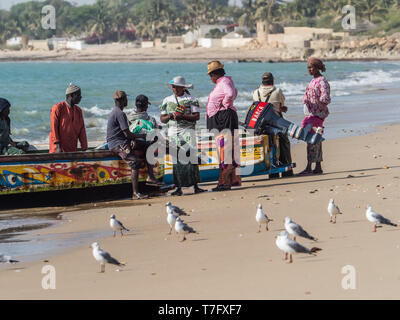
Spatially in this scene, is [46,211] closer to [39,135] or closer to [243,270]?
[243,270]

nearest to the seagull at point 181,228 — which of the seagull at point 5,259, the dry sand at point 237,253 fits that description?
the dry sand at point 237,253

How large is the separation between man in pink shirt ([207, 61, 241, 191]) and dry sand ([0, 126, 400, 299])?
1.03ft

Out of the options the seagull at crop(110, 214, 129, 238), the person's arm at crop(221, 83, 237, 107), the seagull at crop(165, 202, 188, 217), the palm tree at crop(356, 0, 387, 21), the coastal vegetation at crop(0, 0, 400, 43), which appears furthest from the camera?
the coastal vegetation at crop(0, 0, 400, 43)

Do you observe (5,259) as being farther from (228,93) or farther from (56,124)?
(228,93)

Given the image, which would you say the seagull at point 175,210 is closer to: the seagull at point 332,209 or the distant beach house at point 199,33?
the seagull at point 332,209

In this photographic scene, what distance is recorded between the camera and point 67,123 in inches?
436

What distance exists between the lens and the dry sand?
6191mm

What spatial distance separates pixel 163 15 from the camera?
620 ft

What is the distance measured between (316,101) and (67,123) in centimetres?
375

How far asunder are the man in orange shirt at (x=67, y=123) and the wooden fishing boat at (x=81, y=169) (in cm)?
33

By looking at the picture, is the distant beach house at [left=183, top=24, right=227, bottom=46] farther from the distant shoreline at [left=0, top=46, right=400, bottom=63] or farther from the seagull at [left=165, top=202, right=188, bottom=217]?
the seagull at [left=165, top=202, right=188, bottom=217]

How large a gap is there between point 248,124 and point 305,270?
5759 mm

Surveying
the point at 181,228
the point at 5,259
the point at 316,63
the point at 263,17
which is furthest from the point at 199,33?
the point at 5,259

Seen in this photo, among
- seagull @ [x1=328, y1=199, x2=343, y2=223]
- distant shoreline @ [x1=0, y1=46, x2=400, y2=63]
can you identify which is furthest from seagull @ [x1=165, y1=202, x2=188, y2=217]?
distant shoreline @ [x1=0, y1=46, x2=400, y2=63]
